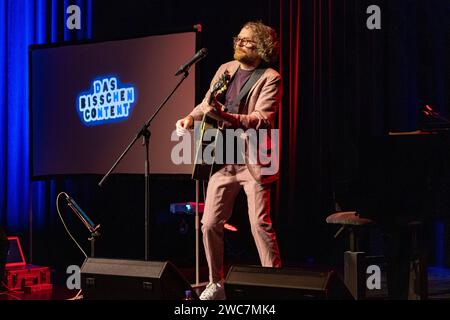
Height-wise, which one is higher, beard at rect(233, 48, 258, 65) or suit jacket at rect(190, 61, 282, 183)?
beard at rect(233, 48, 258, 65)

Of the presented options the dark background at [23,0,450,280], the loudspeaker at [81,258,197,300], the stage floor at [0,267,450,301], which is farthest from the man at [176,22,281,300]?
the dark background at [23,0,450,280]

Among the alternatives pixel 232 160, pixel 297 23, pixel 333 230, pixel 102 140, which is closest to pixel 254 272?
pixel 232 160

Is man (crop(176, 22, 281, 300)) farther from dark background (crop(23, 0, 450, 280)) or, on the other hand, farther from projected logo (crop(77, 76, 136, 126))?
dark background (crop(23, 0, 450, 280))

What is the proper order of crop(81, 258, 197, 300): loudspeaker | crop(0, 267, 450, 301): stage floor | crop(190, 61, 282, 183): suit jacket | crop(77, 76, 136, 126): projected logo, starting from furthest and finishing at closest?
crop(77, 76, 136, 126): projected logo → crop(0, 267, 450, 301): stage floor → crop(190, 61, 282, 183): suit jacket → crop(81, 258, 197, 300): loudspeaker

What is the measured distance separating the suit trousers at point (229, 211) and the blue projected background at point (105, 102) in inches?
39.3

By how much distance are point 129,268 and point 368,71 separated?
11.2ft

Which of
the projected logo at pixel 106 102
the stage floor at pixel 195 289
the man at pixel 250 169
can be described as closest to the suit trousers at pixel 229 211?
the man at pixel 250 169

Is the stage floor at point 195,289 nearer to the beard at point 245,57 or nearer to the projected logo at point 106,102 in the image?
the projected logo at point 106,102

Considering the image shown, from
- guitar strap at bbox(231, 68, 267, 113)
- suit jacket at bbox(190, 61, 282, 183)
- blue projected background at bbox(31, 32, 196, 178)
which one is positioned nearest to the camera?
suit jacket at bbox(190, 61, 282, 183)

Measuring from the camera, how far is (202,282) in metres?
5.24

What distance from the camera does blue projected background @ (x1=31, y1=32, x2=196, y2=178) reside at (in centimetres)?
502

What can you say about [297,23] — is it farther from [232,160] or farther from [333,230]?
[232,160]

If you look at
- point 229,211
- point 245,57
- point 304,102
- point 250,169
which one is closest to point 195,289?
point 229,211

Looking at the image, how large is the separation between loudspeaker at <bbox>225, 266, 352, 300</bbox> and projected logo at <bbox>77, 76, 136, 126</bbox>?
2.38 meters
